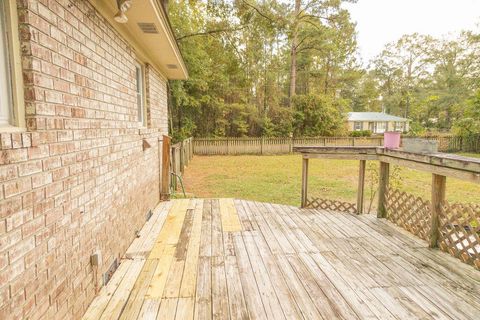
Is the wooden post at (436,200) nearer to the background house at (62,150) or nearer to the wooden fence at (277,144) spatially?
the background house at (62,150)

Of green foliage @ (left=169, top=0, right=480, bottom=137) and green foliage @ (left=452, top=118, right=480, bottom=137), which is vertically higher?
green foliage @ (left=169, top=0, right=480, bottom=137)

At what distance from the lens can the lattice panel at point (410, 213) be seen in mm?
3756

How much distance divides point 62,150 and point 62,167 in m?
0.12

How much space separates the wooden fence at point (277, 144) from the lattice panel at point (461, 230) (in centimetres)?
1384

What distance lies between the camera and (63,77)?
1.97 metres

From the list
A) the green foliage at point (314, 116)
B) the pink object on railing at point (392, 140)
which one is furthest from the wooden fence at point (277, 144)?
the pink object on railing at point (392, 140)

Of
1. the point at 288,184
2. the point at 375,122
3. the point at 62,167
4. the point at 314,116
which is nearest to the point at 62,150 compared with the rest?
the point at 62,167

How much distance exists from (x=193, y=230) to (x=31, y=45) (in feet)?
10.3

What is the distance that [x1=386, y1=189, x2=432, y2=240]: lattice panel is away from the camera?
3.76 metres

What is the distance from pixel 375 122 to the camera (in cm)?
3697

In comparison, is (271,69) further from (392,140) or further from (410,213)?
(410,213)

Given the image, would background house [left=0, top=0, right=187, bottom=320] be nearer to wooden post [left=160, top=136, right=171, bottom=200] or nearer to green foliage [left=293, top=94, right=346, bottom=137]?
wooden post [left=160, top=136, right=171, bottom=200]

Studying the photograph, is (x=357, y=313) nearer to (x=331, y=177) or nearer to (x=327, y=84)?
(x=331, y=177)

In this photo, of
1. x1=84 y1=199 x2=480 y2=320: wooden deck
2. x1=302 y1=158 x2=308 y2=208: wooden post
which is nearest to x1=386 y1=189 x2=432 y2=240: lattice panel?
x1=84 y1=199 x2=480 y2=320: wooden deck
